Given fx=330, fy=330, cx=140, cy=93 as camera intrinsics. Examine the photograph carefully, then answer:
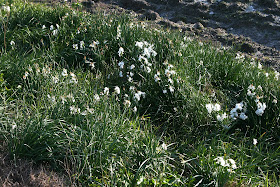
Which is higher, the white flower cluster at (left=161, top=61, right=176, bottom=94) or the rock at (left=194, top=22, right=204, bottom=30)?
the rock at (left=194, top=22, right=204, bottom=30)

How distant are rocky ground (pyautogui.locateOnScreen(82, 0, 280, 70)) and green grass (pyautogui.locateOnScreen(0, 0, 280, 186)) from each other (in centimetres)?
102

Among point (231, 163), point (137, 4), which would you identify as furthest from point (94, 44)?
point (137, 4)

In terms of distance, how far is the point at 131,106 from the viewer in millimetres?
3701

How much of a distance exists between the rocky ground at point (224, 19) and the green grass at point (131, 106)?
1022 mm

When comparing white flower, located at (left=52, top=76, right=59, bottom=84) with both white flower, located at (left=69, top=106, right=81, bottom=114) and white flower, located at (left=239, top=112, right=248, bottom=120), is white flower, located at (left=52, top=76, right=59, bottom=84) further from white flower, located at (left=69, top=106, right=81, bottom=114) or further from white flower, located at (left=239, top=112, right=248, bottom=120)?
white flower, located at (left=239, top=112, right=248, bottom=120)

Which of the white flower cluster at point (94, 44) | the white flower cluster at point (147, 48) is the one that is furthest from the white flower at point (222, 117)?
the white flower cluster at point (94, 44)

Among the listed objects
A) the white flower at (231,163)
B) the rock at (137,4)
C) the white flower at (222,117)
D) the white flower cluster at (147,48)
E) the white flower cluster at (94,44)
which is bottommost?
the white flower at (231,163)

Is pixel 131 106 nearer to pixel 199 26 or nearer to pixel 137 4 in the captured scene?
→ pixel 199 26

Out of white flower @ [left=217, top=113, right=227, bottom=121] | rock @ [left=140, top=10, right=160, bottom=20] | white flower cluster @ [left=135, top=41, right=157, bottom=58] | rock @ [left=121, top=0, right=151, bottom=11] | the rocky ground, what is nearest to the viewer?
white flower @ [left=217, top=113, right=227, bottom=121]

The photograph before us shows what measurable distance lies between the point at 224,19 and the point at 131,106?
12.3 feet

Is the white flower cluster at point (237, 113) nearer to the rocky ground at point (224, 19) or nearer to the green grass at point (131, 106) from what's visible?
the green grass at point (131, 106)

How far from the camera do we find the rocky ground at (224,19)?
566cm

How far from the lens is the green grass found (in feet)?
9.53

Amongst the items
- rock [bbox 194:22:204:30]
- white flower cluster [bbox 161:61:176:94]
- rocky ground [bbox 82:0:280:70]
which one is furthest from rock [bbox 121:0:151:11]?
white flower cluster [bbox 161:61:176:94]
